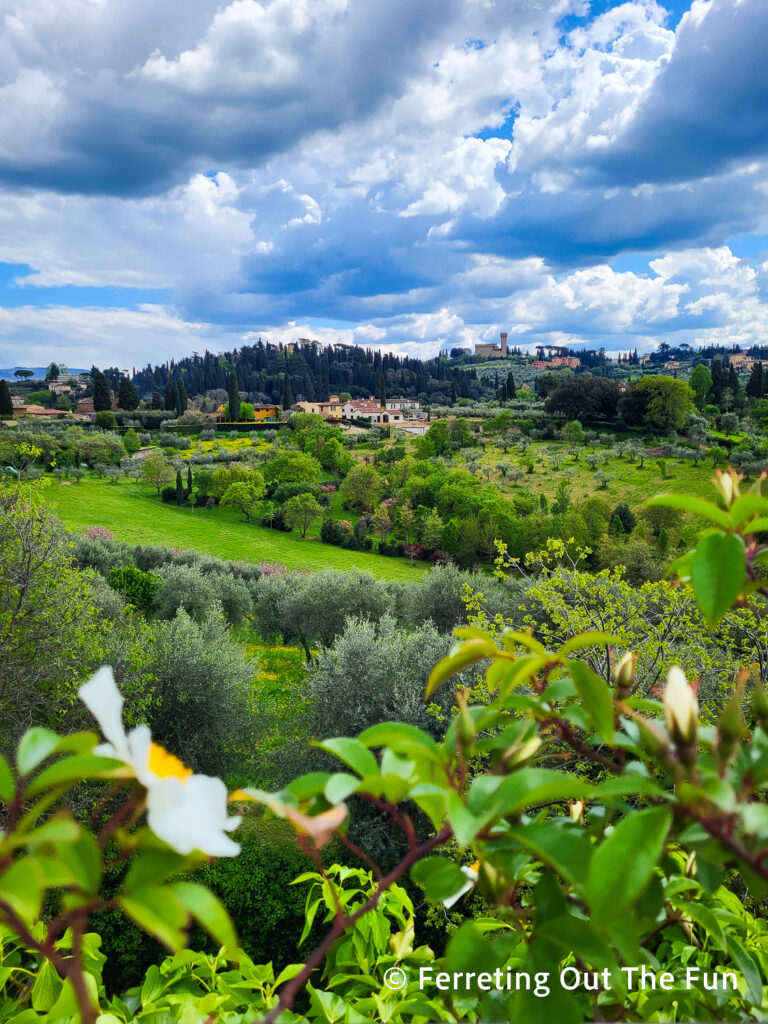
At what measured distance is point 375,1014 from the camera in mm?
1520

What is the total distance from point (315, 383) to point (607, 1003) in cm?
11640

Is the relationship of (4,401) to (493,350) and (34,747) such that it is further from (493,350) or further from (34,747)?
(493,350)

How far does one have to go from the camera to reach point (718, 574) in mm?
816

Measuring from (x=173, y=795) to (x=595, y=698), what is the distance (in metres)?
0.53

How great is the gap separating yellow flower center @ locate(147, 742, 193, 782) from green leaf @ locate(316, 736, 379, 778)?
0.19m

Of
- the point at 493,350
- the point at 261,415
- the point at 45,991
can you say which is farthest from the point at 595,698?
the point at 493,350

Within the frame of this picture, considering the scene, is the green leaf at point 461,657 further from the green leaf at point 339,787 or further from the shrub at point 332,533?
the shrub at point 332,533

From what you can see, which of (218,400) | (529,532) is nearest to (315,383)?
(218,400)

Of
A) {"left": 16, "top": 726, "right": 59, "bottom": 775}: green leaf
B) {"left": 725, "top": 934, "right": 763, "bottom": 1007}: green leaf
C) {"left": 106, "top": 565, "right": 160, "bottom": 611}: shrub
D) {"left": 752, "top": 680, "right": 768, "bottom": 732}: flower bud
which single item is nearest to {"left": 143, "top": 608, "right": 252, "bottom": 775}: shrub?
{"left": 106, "top": 565, "right": 160, "bottom": 611}: shrub

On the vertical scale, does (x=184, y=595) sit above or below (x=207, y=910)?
below

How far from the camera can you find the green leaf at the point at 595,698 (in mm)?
764

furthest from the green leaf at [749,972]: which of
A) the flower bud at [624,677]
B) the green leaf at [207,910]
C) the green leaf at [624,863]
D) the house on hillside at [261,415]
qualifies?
the house on hillside at [261,415]

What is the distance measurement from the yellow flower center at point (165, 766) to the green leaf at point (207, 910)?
0.09 meters

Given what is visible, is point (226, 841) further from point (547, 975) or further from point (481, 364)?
point (481, 364)
